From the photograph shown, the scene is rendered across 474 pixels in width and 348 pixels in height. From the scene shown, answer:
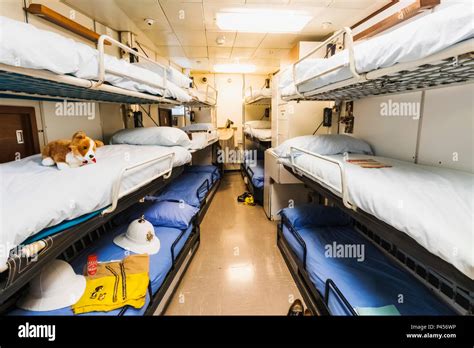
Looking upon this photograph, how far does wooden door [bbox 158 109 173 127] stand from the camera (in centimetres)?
499

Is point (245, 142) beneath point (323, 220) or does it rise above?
above

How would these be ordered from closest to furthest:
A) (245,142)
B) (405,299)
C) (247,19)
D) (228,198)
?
(405,299) → (247,19) → (228,198) → (245,142)

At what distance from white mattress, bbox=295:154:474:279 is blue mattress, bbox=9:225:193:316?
142 centimetres

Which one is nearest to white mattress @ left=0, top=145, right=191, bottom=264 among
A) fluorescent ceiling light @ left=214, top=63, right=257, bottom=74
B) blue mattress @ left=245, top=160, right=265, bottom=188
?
blue mattress @ left=245, top=160, right=265, bottom=188

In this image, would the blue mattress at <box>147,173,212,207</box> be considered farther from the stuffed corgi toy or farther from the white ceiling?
the white ceiling

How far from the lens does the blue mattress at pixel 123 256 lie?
4.26 ft

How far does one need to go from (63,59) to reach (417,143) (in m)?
2.56

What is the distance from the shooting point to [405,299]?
150 centimetres

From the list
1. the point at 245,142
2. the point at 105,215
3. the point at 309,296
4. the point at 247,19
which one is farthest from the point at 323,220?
the point at 245,142

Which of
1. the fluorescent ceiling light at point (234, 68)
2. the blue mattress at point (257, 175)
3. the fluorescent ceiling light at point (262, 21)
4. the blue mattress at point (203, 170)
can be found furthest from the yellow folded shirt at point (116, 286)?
the fluorescent ceiling light at point (234, 68)

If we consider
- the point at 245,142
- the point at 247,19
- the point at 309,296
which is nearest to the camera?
the point at 309,296

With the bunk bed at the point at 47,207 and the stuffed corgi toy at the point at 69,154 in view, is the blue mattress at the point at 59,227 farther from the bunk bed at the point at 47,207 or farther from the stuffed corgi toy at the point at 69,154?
the stuffed corgi toy at the point at 69,154

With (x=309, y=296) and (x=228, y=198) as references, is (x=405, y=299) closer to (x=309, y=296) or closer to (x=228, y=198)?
(x=309, y=296)

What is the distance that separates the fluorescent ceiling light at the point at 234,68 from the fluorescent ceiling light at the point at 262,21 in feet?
7.73
